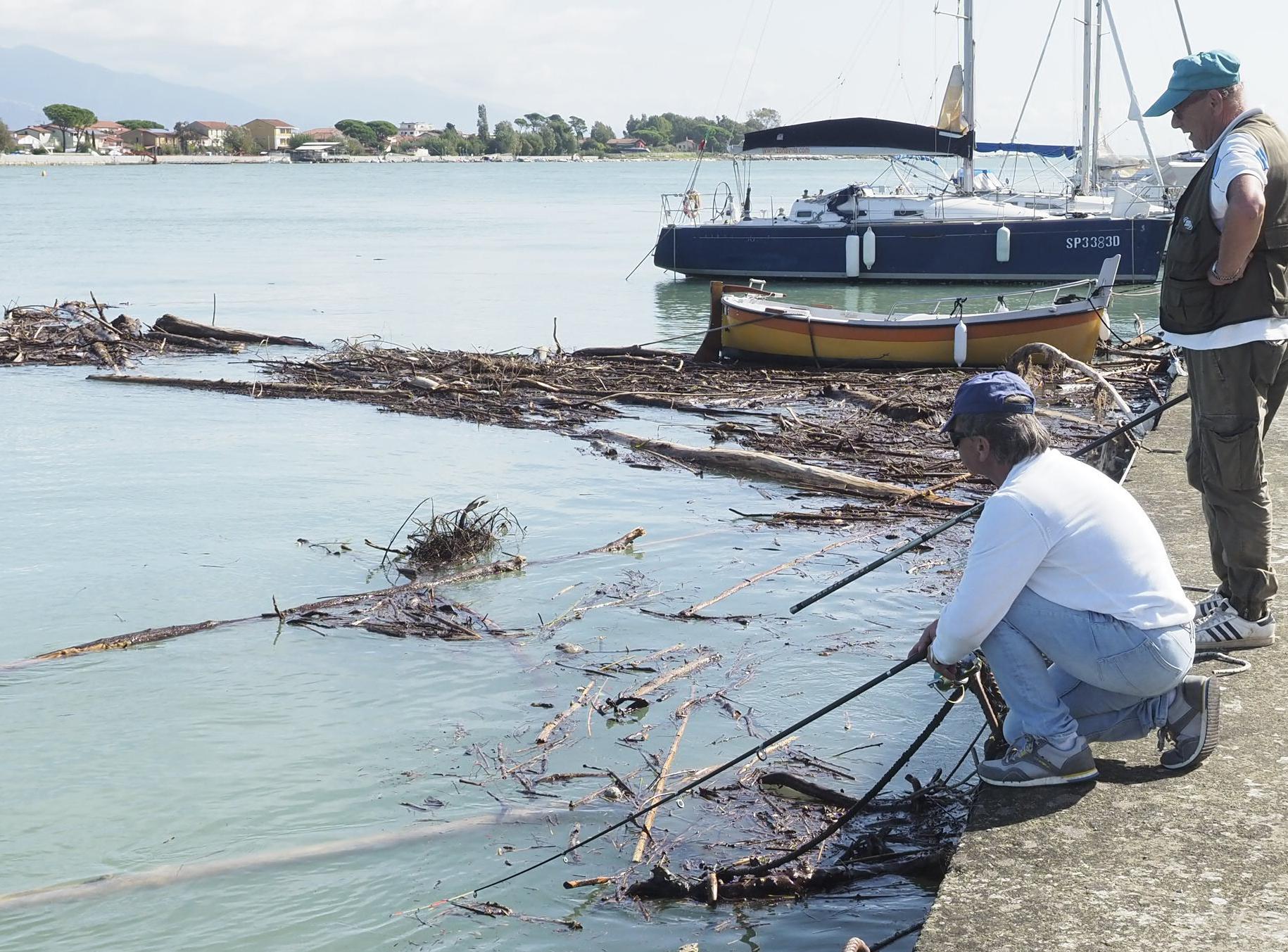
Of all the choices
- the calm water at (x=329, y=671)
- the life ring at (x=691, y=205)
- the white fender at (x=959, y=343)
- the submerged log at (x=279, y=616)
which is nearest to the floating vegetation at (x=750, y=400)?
the white fender at (x=959, y=343)

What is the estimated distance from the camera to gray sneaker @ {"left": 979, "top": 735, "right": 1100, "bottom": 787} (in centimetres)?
385

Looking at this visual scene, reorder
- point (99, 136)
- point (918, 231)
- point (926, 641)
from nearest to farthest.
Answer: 1. point (926, 641)
2. point (918, 231)
3. point (99, 136)

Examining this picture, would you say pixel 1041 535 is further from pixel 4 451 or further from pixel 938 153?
pixel 938 153

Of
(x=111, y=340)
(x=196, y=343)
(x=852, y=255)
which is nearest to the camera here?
(x=111, y=340)

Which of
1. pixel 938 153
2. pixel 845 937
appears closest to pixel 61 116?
pixel 938 153

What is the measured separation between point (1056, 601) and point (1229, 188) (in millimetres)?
1613

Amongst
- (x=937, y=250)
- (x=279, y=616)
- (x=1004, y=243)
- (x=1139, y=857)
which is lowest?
(x=279, y=616)

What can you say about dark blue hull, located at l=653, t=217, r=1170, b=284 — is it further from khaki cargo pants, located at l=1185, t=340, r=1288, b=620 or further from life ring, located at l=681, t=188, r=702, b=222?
khaki cargo pants, located at l=1185, t=340, r=1288, b=620

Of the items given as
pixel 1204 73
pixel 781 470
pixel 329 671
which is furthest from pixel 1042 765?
pixel 781 470

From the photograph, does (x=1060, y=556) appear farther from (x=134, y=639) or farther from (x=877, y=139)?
(x=877, y=139)

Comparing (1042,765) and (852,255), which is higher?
(852,255)

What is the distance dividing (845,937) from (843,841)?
1.88 feet

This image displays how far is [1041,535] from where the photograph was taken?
3582 millimetres

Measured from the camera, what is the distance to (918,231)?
103ft
